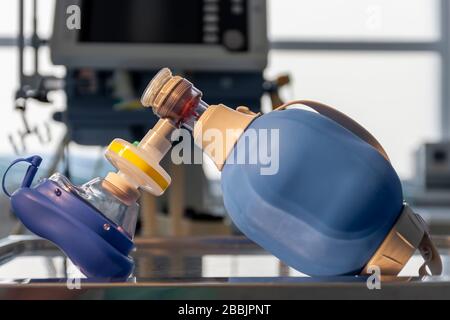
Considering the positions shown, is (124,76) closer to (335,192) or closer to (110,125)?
(110,125)

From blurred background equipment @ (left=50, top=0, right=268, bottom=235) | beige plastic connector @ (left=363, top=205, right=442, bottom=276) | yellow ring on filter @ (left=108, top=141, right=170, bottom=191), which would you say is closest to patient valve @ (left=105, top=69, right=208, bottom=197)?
yellow ring on filter @ (left=108, top=141, right=170, bottom=191)

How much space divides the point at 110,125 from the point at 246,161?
935mm

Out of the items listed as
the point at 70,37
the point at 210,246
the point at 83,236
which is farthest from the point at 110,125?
the point at 83,236

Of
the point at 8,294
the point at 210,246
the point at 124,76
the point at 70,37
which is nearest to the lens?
the point at 8,294

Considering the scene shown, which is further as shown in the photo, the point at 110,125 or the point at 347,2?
the point at 347,2

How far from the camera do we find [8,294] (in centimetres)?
33

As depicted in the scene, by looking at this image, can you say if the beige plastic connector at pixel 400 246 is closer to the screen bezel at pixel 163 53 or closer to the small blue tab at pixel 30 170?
the small blue tab at pixel 30 170

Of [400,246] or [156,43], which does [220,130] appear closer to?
[400,246]

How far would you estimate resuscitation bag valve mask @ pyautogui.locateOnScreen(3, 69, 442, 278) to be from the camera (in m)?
0.36

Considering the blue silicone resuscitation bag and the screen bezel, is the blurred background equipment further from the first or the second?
the blue silicone resuscitation bag

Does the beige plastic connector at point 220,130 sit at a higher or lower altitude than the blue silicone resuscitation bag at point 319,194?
higher

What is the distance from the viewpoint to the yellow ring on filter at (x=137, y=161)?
0.39 metres

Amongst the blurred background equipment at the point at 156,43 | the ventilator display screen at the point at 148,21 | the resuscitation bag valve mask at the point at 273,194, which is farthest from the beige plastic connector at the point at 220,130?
the ventilator display screen at the point at 148,21

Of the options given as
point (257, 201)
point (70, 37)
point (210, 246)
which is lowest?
point (210, 246)
